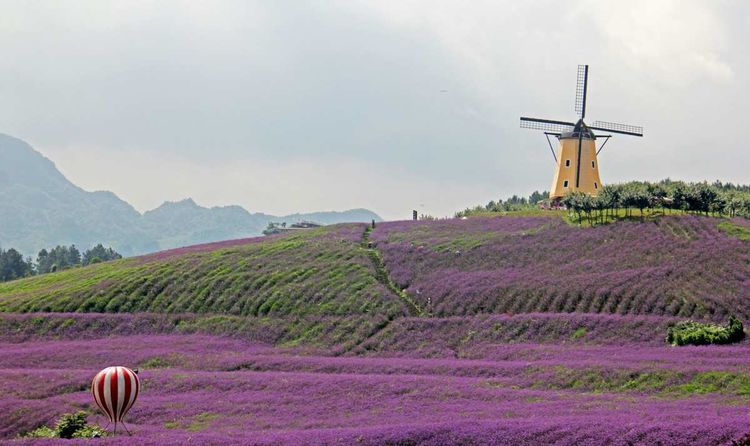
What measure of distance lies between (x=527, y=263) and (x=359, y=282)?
11.7m

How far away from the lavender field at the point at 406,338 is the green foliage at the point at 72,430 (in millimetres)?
1371

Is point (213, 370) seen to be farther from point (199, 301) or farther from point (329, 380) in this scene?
point (199, 301)

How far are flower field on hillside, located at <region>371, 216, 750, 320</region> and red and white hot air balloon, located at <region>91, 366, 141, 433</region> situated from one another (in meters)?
25.7

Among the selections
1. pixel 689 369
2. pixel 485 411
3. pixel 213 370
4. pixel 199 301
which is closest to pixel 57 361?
pixel 213 370

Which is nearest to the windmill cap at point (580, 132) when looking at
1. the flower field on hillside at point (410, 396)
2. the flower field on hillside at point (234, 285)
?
the flower field on hillside at point (234, 285)

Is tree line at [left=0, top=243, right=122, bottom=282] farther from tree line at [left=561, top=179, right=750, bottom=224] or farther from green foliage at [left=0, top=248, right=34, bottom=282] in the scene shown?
tree line at [left=561, top=179, right=750, bottom=224]

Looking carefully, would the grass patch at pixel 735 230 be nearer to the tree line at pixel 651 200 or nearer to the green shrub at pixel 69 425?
the tree line at pixel 651 200

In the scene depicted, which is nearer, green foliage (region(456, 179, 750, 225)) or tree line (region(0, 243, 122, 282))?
green foliage (region(456, 179, 750, 225))

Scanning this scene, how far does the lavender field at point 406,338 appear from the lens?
28.9 m

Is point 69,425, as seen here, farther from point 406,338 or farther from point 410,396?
point 406,338

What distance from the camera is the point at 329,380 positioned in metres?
35.6

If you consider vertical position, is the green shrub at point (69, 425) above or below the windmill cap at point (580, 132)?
below

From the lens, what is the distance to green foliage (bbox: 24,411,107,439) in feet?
94.9

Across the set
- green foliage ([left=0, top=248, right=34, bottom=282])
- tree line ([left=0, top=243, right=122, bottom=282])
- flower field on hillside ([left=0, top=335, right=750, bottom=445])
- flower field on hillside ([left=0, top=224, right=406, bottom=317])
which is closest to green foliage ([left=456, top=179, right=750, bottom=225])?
flower field on hillside ([left=0, top=224, right=406, bottom=317])
